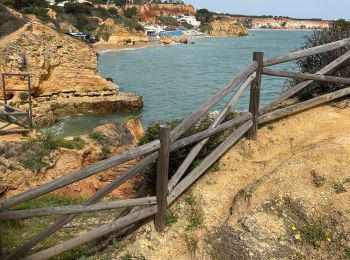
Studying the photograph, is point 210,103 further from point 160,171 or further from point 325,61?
point 325,61

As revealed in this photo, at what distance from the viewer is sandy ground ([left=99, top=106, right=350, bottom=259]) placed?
5.35m

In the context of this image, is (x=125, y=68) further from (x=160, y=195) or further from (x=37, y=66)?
(x=160, y=195)

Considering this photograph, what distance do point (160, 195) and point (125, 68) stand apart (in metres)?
48.7

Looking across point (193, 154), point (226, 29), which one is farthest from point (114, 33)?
point (193, 154)

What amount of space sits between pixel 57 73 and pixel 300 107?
2102 cm

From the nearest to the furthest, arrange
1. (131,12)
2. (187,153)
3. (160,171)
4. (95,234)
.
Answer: (95,234), (160,171), (187,153), (131,12)

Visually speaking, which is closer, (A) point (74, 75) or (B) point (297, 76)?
(B) point (297, 76)

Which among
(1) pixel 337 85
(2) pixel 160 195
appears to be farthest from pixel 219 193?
(1) pixel 337 85

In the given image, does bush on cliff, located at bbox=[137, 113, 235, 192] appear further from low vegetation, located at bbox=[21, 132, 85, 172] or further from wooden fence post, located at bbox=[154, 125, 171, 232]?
low vegetation, located at bbox=[21, 132, 85, 172]

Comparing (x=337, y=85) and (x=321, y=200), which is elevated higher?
(x=337, y=85)

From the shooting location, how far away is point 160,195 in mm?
5828

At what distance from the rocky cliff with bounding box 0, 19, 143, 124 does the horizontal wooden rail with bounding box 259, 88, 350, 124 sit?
1722cm

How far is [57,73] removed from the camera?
26031 millimetres

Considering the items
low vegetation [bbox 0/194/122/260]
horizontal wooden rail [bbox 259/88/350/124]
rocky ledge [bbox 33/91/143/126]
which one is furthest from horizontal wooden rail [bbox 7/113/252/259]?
rocky ledge [bbox 33/91/143/126]
